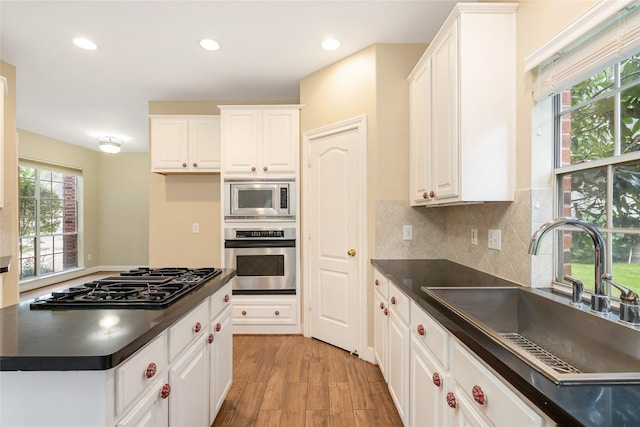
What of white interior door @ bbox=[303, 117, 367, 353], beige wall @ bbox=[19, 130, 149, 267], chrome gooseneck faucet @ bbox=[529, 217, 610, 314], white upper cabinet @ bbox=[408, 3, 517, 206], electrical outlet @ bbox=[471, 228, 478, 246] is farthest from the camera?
beige wall @ bbox=[19, 130, 149, 267]

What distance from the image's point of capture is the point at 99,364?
79 cm

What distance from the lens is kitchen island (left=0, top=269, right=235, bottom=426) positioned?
81cm

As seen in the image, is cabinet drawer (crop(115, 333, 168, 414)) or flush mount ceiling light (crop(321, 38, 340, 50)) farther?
flush mount ceiling light (crop(321, 38, 340, 50))

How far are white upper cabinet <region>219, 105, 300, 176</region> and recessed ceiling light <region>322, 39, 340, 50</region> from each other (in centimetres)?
72

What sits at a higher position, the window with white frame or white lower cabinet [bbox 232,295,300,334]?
the window with white frame

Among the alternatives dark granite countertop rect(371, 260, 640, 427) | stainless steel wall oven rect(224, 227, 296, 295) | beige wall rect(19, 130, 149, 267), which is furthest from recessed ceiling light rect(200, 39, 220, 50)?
beige wall rect(19, 130, 149, 267)

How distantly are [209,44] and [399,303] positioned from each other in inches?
100

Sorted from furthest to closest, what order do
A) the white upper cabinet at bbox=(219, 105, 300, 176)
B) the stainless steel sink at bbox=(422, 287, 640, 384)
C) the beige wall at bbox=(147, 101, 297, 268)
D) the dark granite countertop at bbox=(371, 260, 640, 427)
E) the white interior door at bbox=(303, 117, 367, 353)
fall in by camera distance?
the beige wall at bbox=(147, 101, 297, 268) → the white upper cabinet at bbox=(219, 105, 300, 176) → the white interior door at bbox=(303, 117, 367, 353) → the stainless steel sink at bbox=(422, 287, 640, 384) → the dark granite countertop at bbox=(371, 260, 640, 427)

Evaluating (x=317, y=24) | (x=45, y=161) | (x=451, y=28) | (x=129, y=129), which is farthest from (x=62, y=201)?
(x=451, y=28)

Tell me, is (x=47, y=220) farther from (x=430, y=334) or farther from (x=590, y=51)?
(x=590, y=51)

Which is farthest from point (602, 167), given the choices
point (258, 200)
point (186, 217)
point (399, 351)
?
point (186, 217)

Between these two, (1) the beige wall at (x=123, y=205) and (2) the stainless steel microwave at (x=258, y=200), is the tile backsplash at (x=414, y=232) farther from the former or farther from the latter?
(1) the beige wall at (x=123, y=205)

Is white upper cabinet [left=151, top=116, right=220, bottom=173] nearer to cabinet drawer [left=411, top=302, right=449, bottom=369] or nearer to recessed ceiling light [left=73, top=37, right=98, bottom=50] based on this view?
recessed ceiling light [left=73, top=37, right=98, bottom=50]

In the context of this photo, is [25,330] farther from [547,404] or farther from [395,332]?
[395,332]
